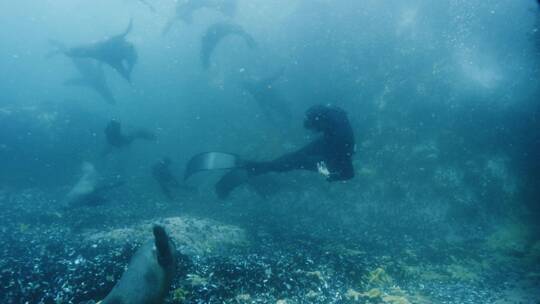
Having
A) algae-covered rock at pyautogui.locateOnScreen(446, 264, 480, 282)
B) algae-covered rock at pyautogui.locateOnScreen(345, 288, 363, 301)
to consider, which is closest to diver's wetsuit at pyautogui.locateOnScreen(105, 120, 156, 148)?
algae-covered rock at pyautogui.locateOnScreen(345, 288, 363, 301)

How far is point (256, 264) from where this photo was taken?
21.7 ft

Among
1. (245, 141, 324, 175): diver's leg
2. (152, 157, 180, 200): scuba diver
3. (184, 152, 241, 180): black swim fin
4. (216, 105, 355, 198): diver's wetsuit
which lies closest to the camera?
(216, 105, 355, 198): diver's wetsuit

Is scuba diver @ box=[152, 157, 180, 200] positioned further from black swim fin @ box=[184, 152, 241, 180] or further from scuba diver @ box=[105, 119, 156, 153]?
scuba diver @ box=[105, 119, 156, 153]

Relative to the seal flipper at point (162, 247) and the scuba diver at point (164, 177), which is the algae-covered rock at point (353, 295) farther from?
the scuba diver at point (164, 177)

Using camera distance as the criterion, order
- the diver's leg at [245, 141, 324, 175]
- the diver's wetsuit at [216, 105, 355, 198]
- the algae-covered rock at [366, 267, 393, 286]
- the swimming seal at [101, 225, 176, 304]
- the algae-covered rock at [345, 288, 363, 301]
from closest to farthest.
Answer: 1. the swimming seal at [101, 225, 176, 304]
2. the algae-covered rock at [345, 288, 363, 301]
3. the algae-covered rock at [366, 267, 393, 286]
4. the diver's wetsuit at [216, 105, 355, 198]
5. the diver's leg at [245, 141, 324, 175]

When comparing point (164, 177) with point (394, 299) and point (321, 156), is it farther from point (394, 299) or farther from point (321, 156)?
point (394, 299)

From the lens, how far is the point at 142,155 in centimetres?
1694

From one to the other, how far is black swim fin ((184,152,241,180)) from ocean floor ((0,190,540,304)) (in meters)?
1.93

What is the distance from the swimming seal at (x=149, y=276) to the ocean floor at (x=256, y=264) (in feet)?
1.24

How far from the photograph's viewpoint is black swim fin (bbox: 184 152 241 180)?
34.6ft

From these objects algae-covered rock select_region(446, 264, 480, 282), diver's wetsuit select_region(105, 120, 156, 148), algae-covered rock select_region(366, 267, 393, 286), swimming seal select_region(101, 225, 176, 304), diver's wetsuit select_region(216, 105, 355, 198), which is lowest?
swimming seal select_region(101, 225, 176, 304)

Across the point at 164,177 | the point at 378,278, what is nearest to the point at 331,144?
A: the point at 378,278

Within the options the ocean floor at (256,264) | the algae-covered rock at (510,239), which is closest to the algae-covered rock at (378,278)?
the ocean floor at (256,264)

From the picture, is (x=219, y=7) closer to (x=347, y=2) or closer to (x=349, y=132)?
(x=347, y=2)
